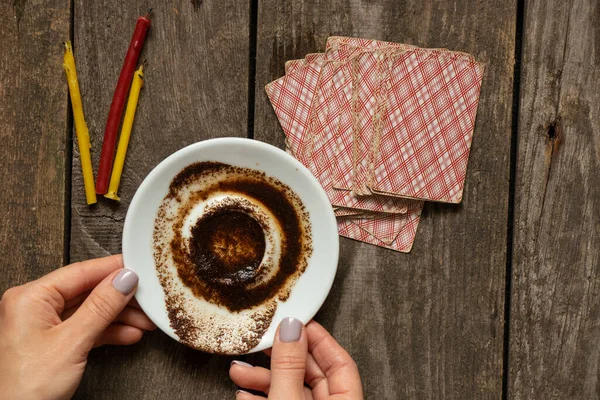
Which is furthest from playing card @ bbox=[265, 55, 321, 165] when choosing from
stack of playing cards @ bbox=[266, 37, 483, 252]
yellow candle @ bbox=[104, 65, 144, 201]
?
yellow candle @ bbox=[104, 65, 144, 201]

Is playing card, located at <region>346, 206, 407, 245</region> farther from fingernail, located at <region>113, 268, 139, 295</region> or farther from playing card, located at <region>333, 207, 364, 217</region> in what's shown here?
fingernail, located at <region>113, 268, 139, 295</region>

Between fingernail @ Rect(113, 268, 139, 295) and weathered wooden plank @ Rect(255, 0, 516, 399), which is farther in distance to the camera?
weathered wooden plank @ Rect(255, 0, 516, 399)

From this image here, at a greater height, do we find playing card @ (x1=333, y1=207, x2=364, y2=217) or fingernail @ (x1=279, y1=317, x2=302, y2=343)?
playing card @ (x1=333, y1=207, x2=364, y2=217)

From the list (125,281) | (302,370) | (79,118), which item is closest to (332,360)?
(302,370)

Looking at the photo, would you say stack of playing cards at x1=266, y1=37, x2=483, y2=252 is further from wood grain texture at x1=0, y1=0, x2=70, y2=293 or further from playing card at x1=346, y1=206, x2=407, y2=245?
wood grain texture at x1=0, y1=0, x2=70, y2=293

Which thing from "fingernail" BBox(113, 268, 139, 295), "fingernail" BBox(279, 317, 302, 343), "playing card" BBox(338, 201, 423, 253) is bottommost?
"fingernail" BBox(279, 317, 302, 343)

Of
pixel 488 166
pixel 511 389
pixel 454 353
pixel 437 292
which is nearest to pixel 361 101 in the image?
pixel 488 166
